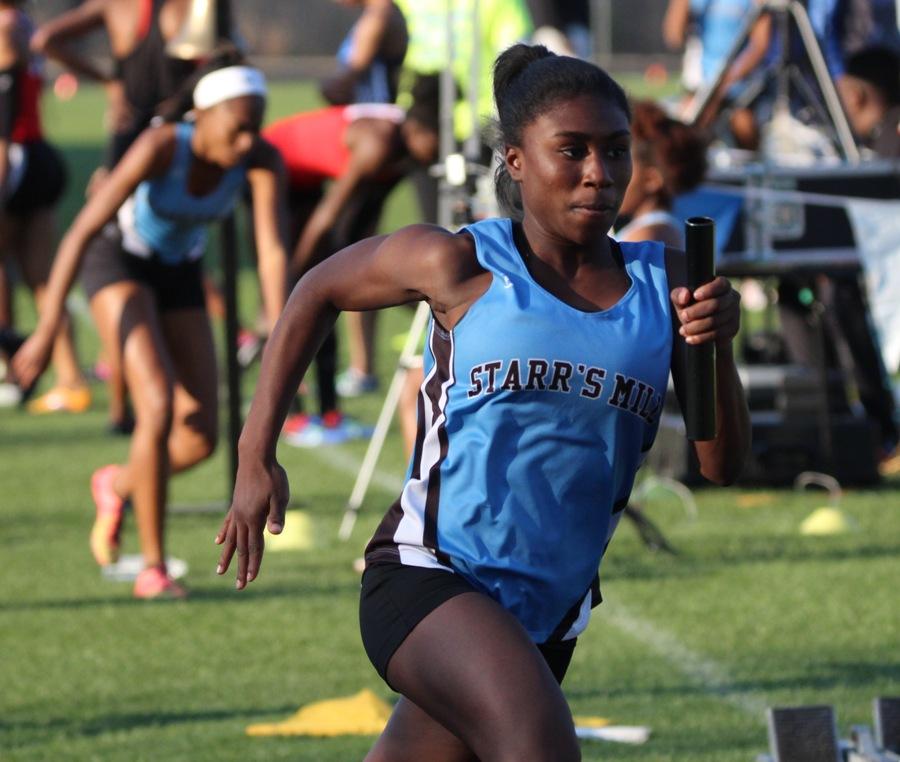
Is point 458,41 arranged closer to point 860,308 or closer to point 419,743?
point 860,308

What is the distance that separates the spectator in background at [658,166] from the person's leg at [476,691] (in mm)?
3846

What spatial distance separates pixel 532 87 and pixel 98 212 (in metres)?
3.65

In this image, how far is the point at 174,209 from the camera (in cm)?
773

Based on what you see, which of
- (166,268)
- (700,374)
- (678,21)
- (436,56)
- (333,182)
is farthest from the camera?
(678,21)

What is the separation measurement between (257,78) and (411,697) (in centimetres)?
429

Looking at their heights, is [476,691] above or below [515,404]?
below

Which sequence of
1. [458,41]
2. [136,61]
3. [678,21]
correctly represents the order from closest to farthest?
[136,61] < [458,41] < [678,21]

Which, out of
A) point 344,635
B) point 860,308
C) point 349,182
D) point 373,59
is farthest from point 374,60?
point 344,635

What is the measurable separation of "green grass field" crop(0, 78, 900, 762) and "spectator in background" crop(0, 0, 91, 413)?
304 cm

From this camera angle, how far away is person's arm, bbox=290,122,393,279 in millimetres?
10945

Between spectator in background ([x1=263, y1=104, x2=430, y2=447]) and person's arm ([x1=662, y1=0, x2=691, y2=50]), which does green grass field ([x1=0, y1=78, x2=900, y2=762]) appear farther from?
person's arm ([x1=662, y1=0, x2=691, y2=50])

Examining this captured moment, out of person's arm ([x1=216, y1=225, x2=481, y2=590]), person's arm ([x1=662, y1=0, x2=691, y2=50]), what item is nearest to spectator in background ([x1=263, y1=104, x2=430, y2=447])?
person's arm ([x1=662, y1=0, x2=691, y2=50])

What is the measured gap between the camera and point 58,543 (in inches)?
343

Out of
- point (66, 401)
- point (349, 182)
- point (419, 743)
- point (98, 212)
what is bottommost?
point (66, 401)
